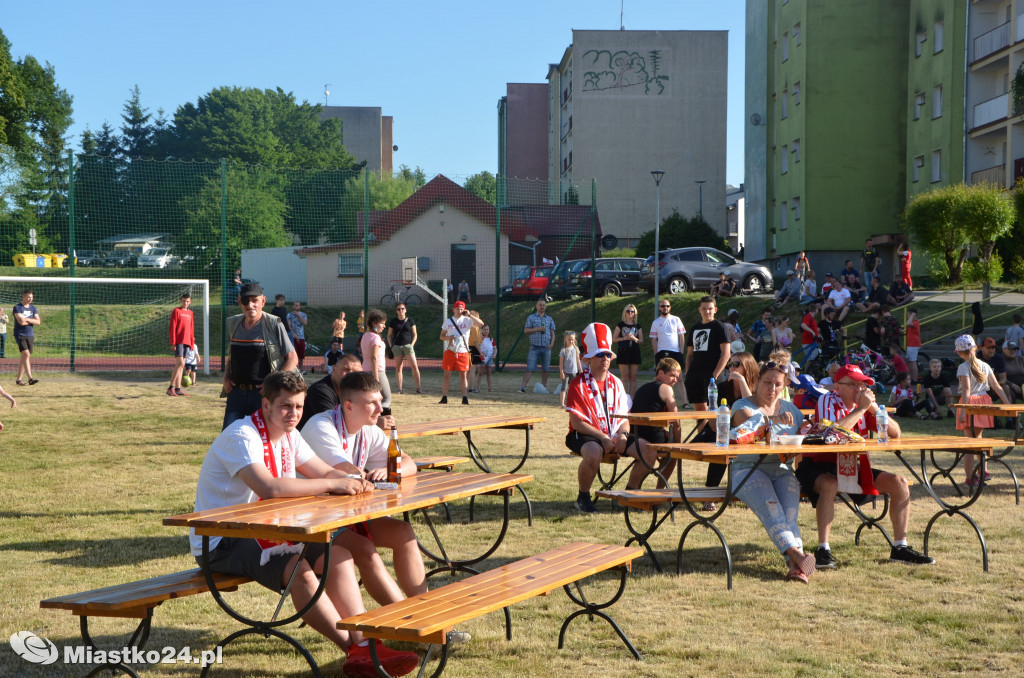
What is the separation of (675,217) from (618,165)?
43.4 ft

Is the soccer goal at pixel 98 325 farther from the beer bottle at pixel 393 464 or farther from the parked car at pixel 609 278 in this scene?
the beer bottle at pixel 393 464

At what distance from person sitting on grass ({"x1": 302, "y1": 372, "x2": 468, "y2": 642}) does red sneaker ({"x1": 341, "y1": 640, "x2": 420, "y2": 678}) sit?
27 cm

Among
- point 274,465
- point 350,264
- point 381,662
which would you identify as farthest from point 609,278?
point 381,662

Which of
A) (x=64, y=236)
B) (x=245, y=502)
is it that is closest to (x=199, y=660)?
(x=245, y=502)

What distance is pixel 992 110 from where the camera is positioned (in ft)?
107

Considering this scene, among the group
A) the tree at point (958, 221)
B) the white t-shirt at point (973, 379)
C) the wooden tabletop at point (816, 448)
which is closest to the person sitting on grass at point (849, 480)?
the wooden tabletop at point (816, 448)

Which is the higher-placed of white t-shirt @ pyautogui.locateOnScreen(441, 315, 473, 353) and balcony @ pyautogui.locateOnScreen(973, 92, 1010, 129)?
balcony @ pyautogui.locateOnScreen(973, 92, 1010, 129)

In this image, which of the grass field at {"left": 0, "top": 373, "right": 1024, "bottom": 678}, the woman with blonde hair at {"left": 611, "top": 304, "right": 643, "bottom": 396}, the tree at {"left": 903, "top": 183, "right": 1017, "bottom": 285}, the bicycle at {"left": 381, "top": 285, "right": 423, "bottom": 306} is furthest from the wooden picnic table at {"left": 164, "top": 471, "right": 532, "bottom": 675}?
the tree at {"left": 903, "top": 183, "right": 1017, "bottom": 285}

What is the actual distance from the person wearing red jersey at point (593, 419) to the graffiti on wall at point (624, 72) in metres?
50.6

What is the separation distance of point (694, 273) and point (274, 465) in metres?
26.7

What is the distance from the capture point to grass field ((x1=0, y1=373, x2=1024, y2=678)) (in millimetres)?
4496

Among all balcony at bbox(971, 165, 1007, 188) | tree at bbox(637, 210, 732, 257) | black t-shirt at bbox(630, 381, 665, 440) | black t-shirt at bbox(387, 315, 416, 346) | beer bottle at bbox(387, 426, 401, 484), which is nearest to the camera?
beer bottle at bbox(387, 426, 401, 484)

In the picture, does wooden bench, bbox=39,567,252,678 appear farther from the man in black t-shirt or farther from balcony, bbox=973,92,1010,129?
balcony, bbox=973,92,1010,129

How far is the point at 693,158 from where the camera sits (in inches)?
2206
